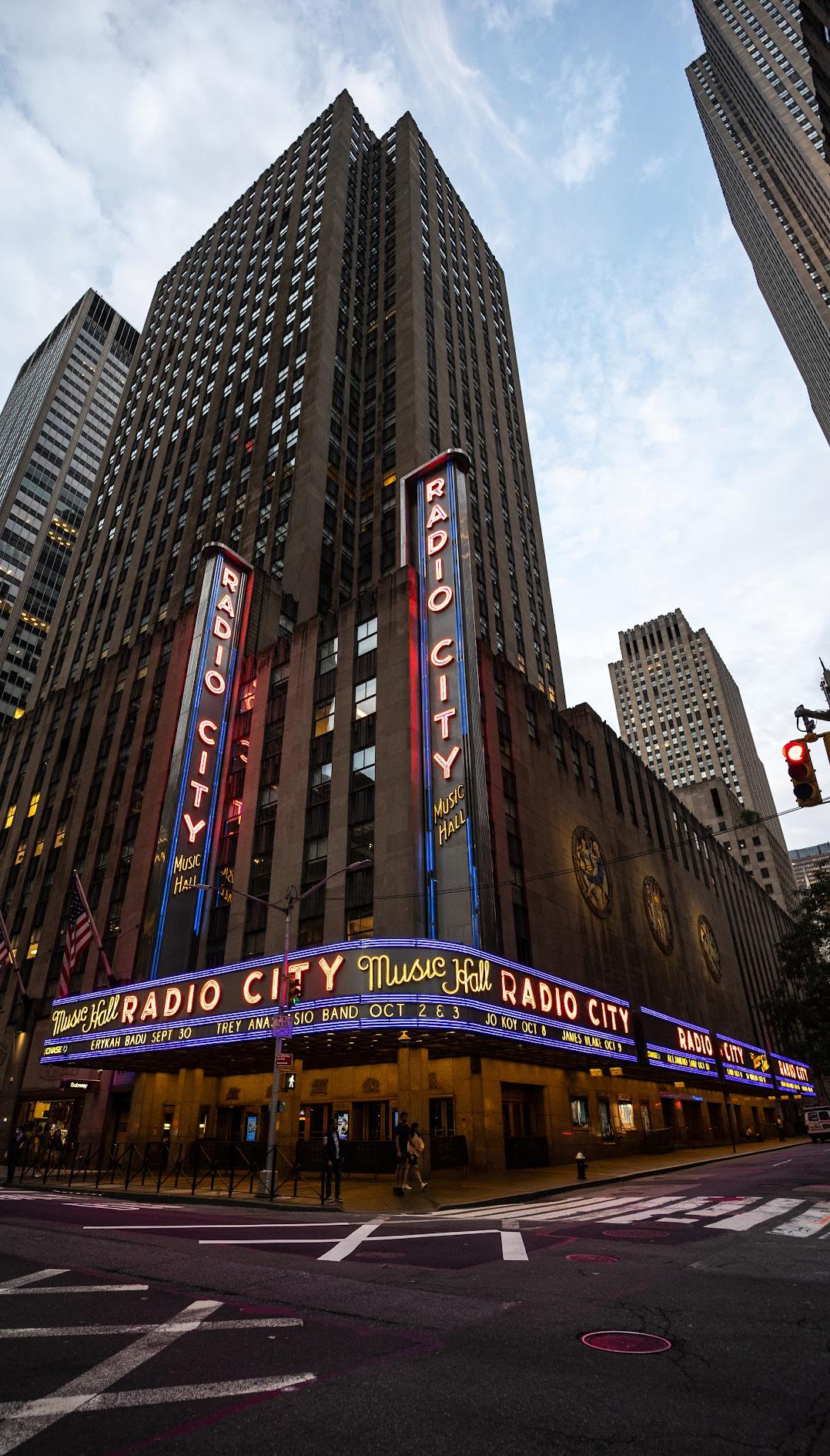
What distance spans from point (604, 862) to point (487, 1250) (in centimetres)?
3894

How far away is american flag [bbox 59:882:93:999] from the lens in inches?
1527

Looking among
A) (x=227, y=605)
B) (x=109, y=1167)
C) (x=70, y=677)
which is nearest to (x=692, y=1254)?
(x=109, y=1167)

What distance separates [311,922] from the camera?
1433 inches

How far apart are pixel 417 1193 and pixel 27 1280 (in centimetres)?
1520

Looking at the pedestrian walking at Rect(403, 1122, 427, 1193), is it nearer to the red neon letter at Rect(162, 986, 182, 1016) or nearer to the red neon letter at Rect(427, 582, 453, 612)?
the red neon letter at Rect(162, 986, 182, 1016)

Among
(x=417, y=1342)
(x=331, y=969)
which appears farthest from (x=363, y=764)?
(x=417, y=1342)

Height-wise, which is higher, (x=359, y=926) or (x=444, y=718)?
(x=444, y=718)

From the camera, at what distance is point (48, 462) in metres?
144

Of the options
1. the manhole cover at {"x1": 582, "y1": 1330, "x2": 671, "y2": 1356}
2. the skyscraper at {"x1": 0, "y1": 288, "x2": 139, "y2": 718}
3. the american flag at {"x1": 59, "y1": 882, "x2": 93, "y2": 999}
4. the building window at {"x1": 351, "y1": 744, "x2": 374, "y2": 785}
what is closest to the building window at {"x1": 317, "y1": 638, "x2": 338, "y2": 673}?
the building window at {"x1": 351, "y1": 744, "x2": 374, "y2": 785}

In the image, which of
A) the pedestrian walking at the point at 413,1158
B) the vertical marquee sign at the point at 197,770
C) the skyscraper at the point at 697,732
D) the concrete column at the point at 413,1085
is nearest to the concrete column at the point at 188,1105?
the vertical marquee sign at the point at 197,770

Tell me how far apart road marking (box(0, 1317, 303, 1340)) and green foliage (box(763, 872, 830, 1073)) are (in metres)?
65.8

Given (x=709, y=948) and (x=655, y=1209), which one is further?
(x=709, y=948)

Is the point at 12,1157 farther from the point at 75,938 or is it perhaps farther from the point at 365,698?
the point at 365,698

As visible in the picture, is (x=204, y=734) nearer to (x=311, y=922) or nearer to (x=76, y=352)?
(x=311, y=922)
